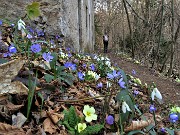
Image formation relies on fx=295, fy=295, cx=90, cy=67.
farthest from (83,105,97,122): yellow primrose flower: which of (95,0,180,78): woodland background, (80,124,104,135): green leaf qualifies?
(95,0,180,78): woodland background

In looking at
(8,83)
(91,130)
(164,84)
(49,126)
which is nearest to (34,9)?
(8,83)

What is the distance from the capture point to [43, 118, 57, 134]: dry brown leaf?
1553mm

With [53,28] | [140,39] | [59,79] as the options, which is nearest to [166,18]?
[140,39]

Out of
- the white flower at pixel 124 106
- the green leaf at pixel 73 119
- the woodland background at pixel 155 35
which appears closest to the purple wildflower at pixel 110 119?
the white flower at pixel 124 106

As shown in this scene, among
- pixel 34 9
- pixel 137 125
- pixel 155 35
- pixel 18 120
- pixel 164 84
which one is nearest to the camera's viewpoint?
pixel 18 120

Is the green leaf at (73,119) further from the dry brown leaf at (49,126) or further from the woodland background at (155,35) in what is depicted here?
the woodland background at (155,35)

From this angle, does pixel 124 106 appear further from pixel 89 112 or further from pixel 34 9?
pixel 34 9

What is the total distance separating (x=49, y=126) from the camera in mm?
1592

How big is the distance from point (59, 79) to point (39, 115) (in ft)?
1.60

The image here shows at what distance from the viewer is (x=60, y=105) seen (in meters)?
1.87

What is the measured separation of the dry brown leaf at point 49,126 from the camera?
1553 millimetres

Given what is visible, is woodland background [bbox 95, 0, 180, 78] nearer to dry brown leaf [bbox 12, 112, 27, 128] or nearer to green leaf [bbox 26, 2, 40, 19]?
green leaf [bbox 26, 2, 40, 19]

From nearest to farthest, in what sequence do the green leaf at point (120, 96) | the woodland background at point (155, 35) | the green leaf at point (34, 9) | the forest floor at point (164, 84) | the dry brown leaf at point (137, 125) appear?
the green leaf at point (120, 96) < the dry brown leaf at point (137, 125) < the green leaf at point (34, 9) < the forest floor at point (164, 84) < the woodland background at point (155, 35)

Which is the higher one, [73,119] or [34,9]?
[34,9]
